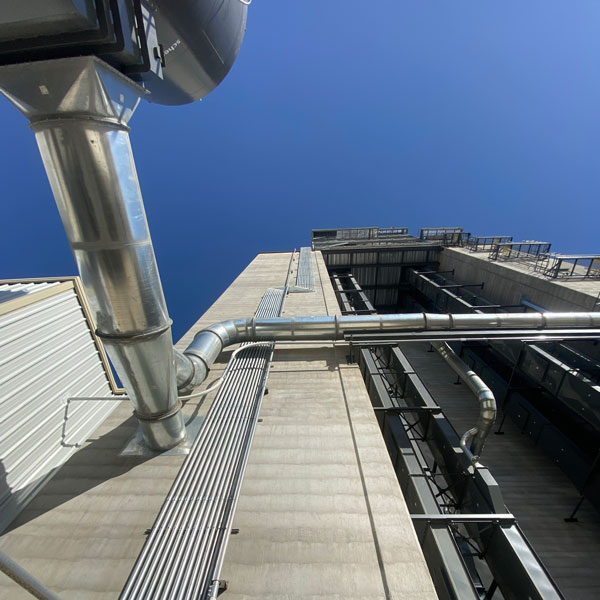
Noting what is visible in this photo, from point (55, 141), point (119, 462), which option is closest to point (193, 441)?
point (119, 462)

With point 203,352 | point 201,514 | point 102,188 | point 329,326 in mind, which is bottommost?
point 201,514

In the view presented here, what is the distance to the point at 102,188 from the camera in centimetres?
265

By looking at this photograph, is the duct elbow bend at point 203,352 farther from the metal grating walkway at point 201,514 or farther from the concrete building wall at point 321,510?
the concrete building wall at point 321,510

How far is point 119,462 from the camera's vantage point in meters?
4.62

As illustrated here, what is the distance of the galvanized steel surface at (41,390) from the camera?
439 centimetres

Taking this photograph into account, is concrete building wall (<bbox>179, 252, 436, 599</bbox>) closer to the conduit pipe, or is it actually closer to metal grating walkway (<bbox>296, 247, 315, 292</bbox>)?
the conduit pipe

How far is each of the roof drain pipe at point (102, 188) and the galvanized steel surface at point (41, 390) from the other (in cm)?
276

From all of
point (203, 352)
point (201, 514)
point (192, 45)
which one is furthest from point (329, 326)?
point (192, 45)

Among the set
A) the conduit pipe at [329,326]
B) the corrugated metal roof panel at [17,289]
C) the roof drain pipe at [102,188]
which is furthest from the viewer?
the conduit pipe at [329,326]

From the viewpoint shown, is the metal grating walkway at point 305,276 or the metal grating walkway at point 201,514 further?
the metal grating walkway at point 305,276

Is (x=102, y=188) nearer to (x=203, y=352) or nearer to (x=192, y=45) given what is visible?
(x=192, y=45)

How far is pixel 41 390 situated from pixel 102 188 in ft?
16.3

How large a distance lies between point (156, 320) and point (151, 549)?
2749 mm

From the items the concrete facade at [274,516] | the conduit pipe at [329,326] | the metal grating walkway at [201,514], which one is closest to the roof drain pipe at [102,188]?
the metal grating walkway at [201,514]
